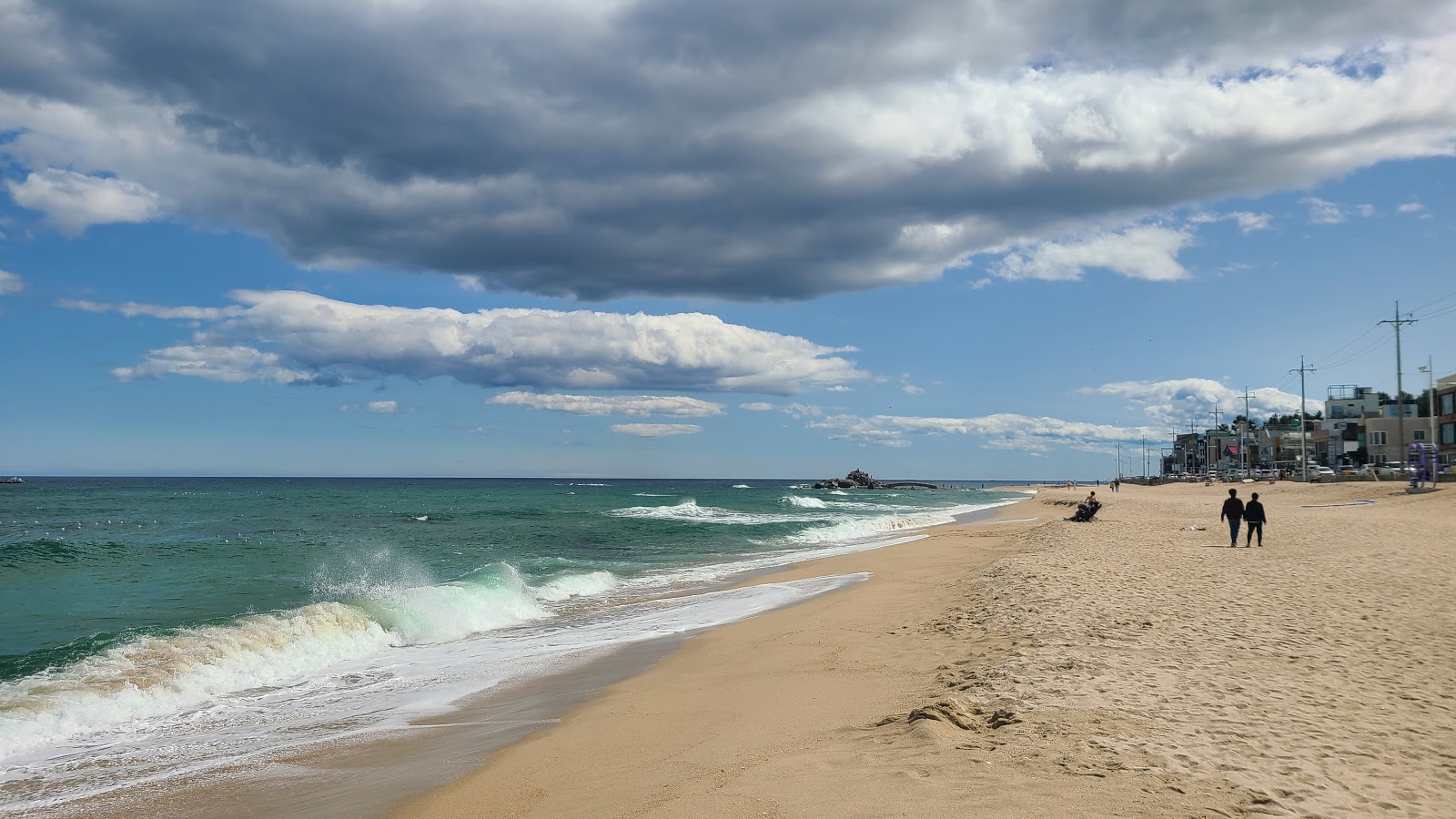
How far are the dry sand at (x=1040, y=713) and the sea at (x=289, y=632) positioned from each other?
2.30 metres

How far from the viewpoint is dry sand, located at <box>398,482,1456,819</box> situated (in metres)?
4.83

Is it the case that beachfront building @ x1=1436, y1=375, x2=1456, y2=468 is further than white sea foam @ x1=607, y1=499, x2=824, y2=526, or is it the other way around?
beachfront building @ x1=1436, y1=375, x2=1456, y2=468

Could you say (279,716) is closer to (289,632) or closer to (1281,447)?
(289,632)

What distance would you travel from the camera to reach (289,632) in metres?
12.5

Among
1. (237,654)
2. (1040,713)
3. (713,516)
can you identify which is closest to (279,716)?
(237,654)

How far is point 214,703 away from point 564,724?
15.6 feet

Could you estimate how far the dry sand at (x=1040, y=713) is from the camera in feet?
15.9

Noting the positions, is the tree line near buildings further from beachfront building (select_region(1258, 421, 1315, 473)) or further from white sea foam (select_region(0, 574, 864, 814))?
white sea foam (select_region(0, 574, 864, 814))

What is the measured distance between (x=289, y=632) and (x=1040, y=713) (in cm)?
1107

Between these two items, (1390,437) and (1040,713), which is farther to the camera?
(1390,437)

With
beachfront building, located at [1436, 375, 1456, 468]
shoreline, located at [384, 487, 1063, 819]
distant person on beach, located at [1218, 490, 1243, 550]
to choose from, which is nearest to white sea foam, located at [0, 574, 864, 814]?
shoreline, located at [384, 487, 1063, 819]

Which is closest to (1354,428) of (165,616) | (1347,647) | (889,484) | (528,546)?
(889,484)

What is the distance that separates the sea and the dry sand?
230 cm

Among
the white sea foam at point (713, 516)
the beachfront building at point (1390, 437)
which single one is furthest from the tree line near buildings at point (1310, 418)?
the white sea foam at point (713, 516)
